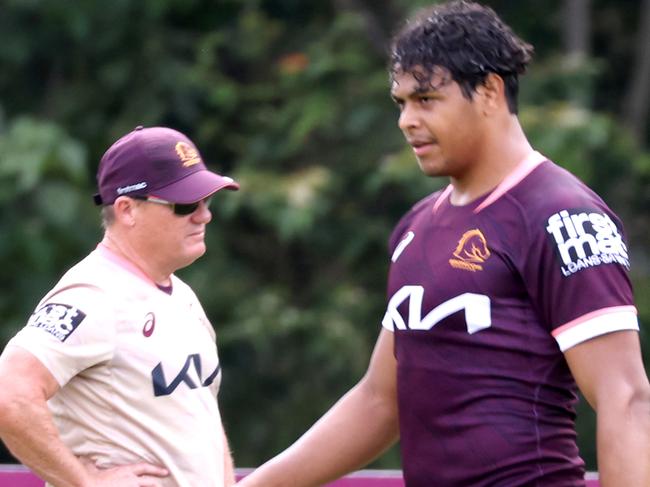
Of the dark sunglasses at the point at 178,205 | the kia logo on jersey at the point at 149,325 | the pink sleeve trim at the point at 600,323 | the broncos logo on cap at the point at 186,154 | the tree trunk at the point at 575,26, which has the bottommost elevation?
the tree trunk at the point at 575,26

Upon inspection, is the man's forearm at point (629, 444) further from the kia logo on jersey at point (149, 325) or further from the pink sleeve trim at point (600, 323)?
the kia logo on jersey at point (149, 325)

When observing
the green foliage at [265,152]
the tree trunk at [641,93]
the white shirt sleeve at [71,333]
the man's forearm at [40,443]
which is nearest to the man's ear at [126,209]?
the white shirt sleeve at [71,333]

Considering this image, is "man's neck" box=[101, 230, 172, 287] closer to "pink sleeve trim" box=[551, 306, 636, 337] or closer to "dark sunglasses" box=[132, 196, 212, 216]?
"dark sunglasses" box=[132, 196, 212, 216]

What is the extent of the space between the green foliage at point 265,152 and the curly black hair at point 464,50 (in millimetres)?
4110

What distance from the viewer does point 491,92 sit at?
262 centimetres

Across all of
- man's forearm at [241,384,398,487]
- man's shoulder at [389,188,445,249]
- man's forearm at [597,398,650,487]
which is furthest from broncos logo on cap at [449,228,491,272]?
man's forearm at [241,384,398,487]

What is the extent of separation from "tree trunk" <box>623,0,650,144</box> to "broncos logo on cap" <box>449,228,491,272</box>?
19.0 ft

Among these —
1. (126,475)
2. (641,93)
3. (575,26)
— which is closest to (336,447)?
(126,475)

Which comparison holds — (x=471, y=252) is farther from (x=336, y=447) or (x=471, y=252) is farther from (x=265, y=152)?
(x=265, y=152)

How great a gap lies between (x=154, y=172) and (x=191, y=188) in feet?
0.29

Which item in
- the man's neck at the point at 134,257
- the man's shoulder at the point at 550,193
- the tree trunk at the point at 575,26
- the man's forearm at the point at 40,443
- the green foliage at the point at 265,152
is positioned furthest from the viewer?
the tree trunk at the point at 575,26

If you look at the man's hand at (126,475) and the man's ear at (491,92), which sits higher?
the man's ear at (491,92)

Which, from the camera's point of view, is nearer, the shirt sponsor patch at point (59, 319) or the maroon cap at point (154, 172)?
the shirt sponsor patch at point (59, 319)

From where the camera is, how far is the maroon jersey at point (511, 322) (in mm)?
2412
